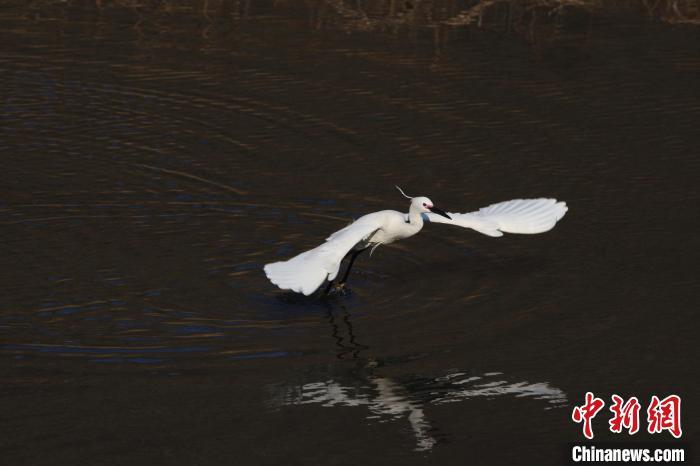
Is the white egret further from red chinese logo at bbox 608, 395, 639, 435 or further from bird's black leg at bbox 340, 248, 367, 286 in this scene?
red chinese logo at bbox 608, 395, 639, 435

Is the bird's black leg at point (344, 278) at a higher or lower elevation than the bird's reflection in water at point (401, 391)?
higher

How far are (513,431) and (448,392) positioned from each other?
676 millimetres

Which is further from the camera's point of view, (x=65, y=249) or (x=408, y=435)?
(x=65, y=249)

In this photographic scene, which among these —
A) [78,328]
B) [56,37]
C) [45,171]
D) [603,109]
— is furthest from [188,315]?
[56,37]

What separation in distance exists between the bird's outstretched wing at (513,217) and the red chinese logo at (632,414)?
239 centimetres

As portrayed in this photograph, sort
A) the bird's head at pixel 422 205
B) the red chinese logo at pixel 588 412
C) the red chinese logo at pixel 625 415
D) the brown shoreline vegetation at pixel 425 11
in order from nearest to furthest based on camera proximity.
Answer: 1. the red chinese logo at pixel 588 412
2. the red chinese logo at pixel 625 415
3. the bird's head at pixel 422 205
4. the brown shoreline vegetation at pixel 425 11

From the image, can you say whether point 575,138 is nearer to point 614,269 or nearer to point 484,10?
point 614,269

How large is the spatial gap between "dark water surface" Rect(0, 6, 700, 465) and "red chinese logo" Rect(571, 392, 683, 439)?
0.29 ft

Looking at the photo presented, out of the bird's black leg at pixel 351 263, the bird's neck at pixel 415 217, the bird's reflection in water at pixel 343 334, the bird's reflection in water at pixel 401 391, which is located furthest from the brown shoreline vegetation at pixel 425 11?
the bird's reflection in water at pixel 401 391

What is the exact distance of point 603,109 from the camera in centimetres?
1578

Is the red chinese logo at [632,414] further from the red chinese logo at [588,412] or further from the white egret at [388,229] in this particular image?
the white egret at [388,229]

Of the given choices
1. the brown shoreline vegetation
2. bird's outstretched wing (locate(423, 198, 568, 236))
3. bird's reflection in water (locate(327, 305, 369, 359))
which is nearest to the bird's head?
bird's outstretched wing (locate(423, 198, 568, 236))

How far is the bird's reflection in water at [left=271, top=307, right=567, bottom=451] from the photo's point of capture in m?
9.03

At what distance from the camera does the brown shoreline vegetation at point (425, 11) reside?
61.4 ft
